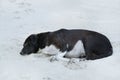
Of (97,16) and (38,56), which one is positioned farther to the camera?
(97,16)

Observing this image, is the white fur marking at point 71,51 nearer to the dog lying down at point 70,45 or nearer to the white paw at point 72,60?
the dog lying down at point 70,45

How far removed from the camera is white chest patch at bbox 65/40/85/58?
8.31 meters

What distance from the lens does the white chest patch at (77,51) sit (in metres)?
8.31

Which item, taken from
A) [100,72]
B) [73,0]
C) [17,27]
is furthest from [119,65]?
[73,0]

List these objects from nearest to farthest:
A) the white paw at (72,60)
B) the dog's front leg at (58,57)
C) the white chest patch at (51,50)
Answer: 1. the white paw at (72,60)
2. the dog's front leg at (58,57)
3. the white chest patch at (51,50)

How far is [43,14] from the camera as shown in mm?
11023

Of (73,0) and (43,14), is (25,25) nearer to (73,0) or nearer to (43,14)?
(43,14)

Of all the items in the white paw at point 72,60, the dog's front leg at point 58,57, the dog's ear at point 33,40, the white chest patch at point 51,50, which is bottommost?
the white paw at point 72,60

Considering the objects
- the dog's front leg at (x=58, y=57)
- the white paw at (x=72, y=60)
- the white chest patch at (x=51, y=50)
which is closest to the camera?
the white paw at (x=72, y=60)

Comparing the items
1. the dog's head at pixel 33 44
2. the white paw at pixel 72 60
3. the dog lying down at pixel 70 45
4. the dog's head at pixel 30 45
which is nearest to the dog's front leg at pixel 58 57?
the dog lying down at pixel 70 45

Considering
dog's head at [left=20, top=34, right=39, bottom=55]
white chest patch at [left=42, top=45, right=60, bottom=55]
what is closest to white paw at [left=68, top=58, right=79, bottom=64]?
white chest patch at [left=42, top=45, right=60, bottom=55]

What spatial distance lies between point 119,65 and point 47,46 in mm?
1385

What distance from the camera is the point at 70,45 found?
8.27 meters

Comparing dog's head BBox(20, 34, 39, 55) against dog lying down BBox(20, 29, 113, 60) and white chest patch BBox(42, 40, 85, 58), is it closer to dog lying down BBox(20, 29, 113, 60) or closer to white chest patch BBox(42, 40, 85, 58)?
dog lying down BBox(20, 29, 113, 60)
